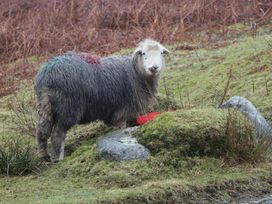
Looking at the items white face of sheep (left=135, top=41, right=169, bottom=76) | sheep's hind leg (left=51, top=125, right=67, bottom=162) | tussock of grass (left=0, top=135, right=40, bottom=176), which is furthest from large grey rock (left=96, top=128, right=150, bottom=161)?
white face of sheep (left=135, top=41, right=169, bottom=76)

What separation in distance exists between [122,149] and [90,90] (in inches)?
45.1

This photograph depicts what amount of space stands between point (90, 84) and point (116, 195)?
2.07m

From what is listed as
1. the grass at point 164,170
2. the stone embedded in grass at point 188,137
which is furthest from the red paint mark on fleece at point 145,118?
the stone embedded in grass at point 188,137

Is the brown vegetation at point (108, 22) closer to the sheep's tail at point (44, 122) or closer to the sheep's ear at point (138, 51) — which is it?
the sheep's ear at point (138, 51)

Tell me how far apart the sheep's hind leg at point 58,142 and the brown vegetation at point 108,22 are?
5891 millimetres

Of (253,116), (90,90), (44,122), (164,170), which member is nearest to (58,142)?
(44,122)

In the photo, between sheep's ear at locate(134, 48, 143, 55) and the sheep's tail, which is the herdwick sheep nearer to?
sheep's ear at locate(134, 48, 143, 55)

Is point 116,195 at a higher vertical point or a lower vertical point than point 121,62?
lower

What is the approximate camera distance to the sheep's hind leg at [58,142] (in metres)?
9.02

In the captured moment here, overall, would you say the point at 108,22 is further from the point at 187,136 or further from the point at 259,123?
the point at 187,136

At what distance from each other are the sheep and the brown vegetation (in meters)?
5.27

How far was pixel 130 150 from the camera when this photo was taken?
328 inches

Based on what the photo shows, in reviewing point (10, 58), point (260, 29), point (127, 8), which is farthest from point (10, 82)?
point (260, 29)

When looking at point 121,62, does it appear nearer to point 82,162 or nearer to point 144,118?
point 144,118
